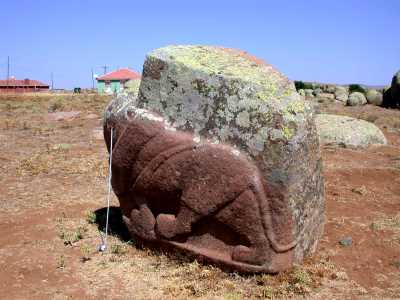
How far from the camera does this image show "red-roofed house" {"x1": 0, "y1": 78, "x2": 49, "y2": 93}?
59756 mm

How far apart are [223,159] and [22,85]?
61793 mm

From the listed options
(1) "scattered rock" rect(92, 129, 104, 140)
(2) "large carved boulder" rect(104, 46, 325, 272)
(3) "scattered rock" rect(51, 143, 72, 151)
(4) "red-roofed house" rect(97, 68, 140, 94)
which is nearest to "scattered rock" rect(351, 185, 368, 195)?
(2) "large carved boulder" rect(104, 46, 325, 272)

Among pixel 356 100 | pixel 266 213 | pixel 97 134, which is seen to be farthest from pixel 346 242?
pixel 356 100

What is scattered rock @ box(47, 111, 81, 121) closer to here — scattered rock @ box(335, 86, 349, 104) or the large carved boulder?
the large carved boulder

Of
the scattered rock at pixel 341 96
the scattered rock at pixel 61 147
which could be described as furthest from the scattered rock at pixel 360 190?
the scattered rock at pixel 341 96

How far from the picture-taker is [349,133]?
48.4 feet

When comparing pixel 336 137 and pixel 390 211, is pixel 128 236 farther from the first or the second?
pixel 336 137

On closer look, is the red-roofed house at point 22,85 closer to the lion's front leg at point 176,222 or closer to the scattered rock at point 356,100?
the scattered rock at point 356,100

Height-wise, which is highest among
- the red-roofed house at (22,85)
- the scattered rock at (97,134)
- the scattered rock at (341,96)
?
the scattered rock at (97,134)

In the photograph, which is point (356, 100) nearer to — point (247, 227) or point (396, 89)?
point (396, 89)

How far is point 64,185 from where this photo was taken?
30.9 feet

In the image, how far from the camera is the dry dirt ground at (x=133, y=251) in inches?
201

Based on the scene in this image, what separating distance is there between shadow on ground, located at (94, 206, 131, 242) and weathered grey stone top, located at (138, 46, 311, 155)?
1821 mm

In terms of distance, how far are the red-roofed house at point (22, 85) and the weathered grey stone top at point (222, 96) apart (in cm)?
5684
